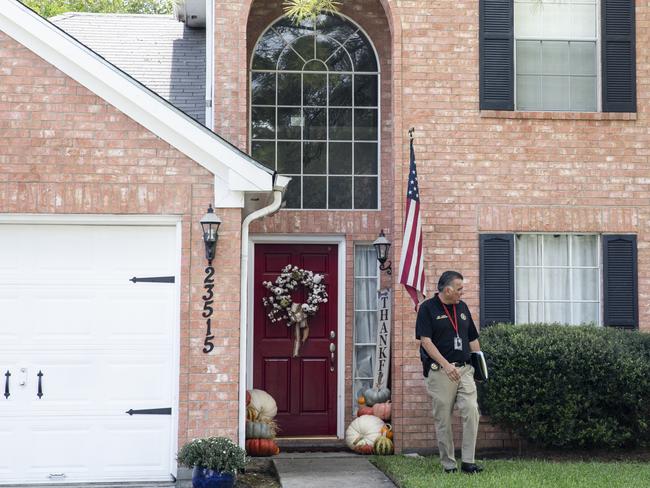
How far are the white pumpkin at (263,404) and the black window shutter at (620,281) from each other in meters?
3.84

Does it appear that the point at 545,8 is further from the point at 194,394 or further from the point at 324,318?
the point at 194,394

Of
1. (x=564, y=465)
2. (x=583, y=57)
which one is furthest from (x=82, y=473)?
(x=583, y=57)

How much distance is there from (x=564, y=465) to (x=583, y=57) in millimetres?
4763

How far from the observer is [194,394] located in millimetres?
8367

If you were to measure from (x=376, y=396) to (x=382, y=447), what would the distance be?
Answer: 0.65m

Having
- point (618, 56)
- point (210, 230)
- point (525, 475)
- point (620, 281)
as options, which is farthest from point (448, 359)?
point (618, 56)

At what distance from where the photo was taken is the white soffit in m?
8.19

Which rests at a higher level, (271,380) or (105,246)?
(105,246)

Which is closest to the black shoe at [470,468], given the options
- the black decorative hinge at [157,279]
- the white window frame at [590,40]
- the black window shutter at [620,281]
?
the black window shutter at [620,281]

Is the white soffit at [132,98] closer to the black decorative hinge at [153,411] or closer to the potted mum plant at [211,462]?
the black decorative hinge at [153,411]

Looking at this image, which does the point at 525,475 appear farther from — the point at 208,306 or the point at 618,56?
the point at 618,56

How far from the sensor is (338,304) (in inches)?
423

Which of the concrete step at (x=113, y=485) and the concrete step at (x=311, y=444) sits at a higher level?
the concrete step at (x=113, y=485)

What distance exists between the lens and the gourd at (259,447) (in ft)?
31.9
